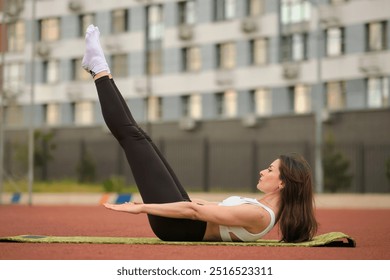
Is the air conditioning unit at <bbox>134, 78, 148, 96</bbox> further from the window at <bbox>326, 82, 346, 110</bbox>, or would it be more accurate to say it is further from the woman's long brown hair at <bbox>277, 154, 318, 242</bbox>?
the woman's long brown hair at <bbox>277, 154, 318, 242</bbox>

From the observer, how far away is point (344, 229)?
13.4 meters

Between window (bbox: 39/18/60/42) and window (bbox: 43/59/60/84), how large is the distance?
51.2 inches

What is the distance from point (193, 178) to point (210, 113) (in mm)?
4977

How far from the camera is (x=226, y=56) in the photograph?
4116cm

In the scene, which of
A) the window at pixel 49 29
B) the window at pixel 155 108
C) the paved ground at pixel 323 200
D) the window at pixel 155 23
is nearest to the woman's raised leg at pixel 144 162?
the paved ground at pixel 323 200

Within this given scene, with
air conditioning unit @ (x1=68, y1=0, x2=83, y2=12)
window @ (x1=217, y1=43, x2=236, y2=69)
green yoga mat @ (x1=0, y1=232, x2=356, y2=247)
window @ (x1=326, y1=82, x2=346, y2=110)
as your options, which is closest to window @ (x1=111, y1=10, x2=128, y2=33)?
air conditioning unit @ (x1=68, y1=0, x2=83, y2=12)

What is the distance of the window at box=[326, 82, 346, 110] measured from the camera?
122 ft

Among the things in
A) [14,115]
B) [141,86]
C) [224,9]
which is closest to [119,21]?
[141,86]

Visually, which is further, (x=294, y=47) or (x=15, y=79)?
(x=15, y=79)

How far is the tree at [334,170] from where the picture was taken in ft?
107

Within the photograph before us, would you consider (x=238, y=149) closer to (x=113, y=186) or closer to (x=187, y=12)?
(x=113, y=186)

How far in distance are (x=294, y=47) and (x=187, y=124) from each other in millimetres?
6633

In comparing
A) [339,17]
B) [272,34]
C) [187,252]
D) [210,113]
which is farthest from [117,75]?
[187,252]

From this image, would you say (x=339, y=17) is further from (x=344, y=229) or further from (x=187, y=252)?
(x=187, y=252)
